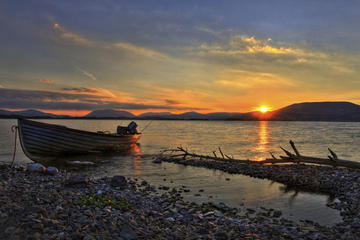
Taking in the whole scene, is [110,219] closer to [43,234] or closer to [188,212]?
[43,234]

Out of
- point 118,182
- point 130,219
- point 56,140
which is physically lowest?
point 118,182

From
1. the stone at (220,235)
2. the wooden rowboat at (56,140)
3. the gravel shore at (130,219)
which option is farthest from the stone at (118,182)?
the wooden rowboat at (56,140)

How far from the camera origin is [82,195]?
859 cm

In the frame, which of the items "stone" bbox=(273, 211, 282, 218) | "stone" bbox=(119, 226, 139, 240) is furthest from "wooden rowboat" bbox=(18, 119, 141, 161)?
"stone" bbox=(273, 211, 282, 218)

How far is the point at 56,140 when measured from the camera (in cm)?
2159

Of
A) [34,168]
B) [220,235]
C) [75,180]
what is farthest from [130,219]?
[34,168]

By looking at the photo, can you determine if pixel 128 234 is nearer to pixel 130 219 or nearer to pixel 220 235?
pixel 130 219

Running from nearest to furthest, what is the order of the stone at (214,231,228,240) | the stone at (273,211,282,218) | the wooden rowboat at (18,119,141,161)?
the stone at (214,231,228,240)
the stone at (273,211,282,218)
the wooden rowboat at (18,119,141,161)

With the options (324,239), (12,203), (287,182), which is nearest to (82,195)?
(12,203)

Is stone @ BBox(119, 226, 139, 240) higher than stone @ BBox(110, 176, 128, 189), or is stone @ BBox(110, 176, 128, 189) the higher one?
stone @ BBox(119, 226, 139, 240)

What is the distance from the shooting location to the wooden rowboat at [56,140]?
19672mm

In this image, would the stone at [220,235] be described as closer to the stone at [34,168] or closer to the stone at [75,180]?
the stone at [75,180]

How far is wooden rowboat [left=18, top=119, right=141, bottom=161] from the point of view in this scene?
64.5 ft

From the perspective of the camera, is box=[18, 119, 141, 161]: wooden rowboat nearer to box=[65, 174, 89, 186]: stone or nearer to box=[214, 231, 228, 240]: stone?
box=[65, 174, 89, 186]: stone
